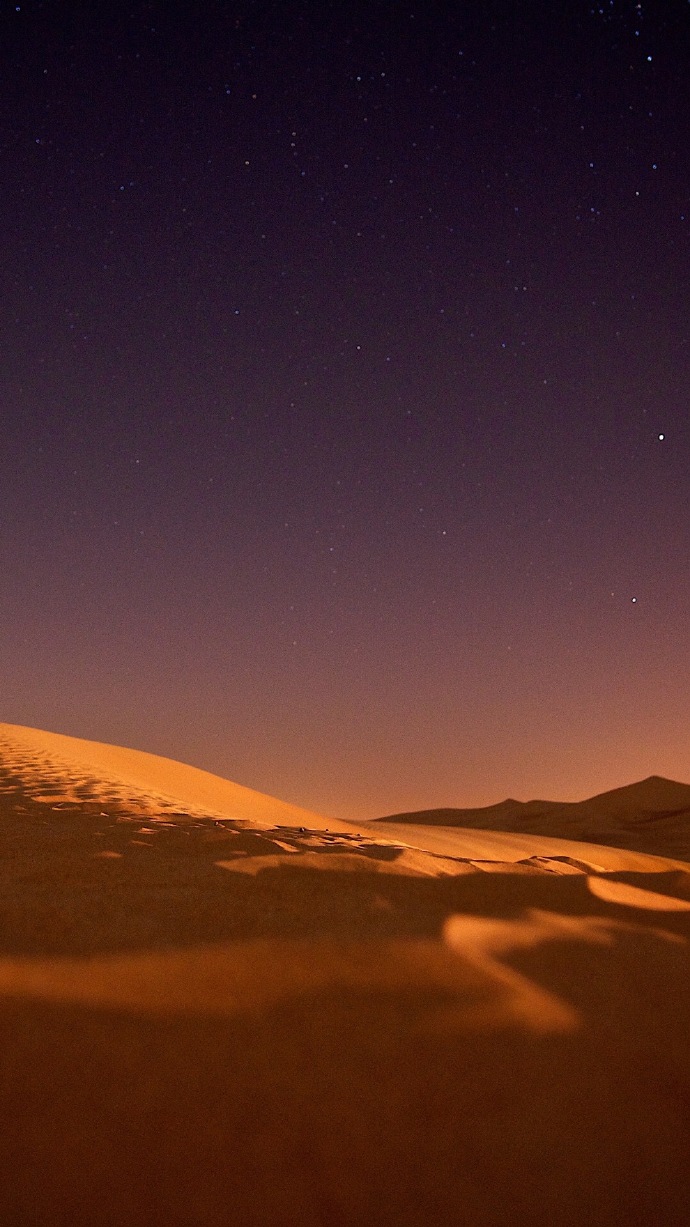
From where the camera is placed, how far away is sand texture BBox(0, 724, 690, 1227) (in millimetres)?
1406

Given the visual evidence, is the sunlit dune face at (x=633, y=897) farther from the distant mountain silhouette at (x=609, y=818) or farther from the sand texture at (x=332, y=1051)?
the distant mountain silhouette at (x=609, y=818)

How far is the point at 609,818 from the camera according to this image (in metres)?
21.4

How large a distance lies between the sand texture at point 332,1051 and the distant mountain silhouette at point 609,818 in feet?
39.2

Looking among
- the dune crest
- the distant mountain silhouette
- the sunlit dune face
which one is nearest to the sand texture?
the sunlit dune face

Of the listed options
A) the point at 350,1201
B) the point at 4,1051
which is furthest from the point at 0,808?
the point at 350,1201

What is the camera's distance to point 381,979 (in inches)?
80.9

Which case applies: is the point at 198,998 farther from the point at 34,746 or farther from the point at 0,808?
the point at 34,746

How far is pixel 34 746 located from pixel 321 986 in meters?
8.07

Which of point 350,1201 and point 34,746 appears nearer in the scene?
point 350,1201

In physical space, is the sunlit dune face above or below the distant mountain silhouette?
above

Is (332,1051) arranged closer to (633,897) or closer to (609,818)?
(633,897)

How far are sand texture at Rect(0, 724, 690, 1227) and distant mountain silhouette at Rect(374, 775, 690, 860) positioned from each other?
11938mm

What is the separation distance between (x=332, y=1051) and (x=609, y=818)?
2234 centimetres

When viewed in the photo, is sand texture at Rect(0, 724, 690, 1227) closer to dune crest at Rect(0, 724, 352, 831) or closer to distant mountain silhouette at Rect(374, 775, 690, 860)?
dune crest at Rect(0, 724, 352, 831)
